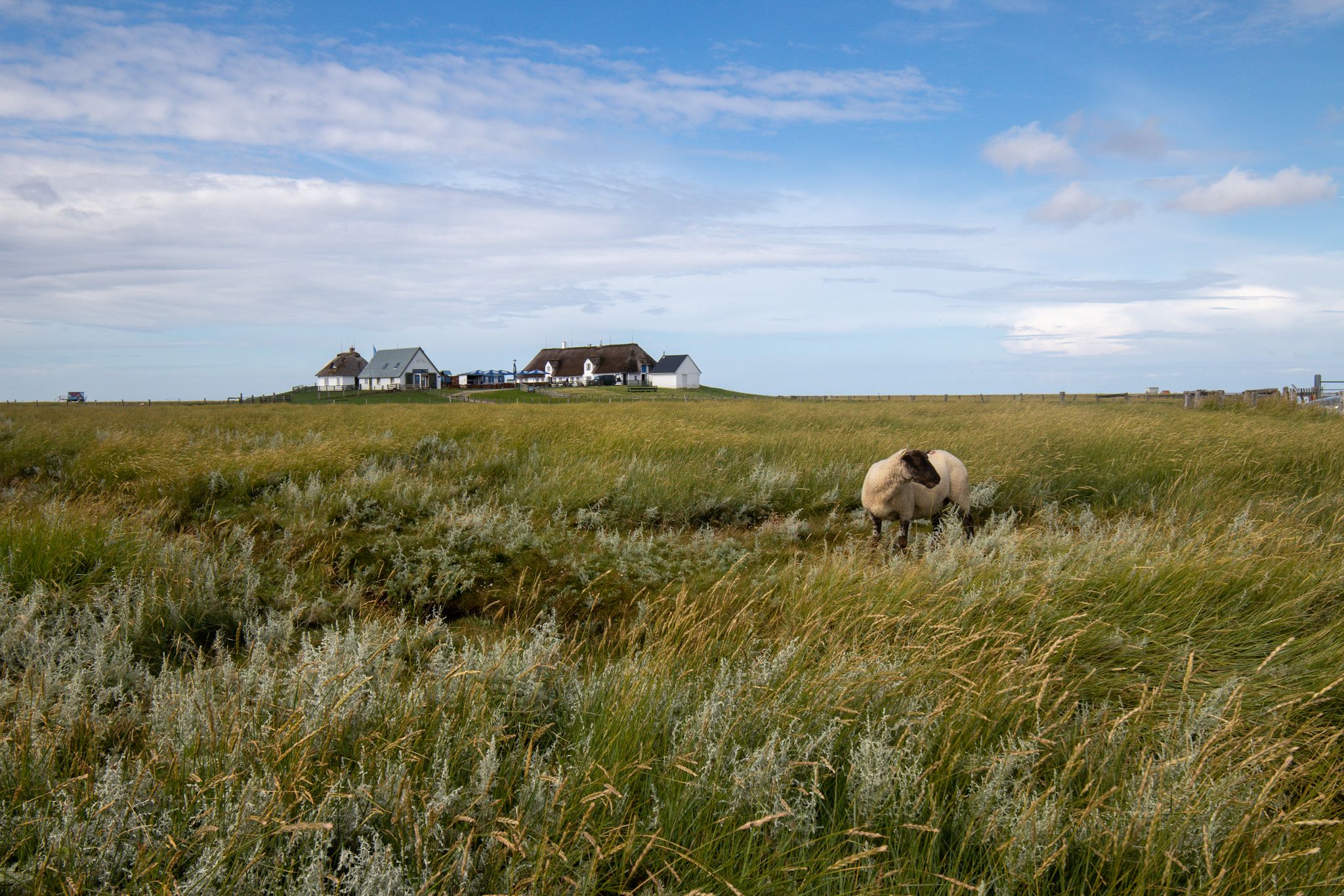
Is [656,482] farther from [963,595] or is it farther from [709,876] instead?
[709,876]

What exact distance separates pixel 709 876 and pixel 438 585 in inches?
204

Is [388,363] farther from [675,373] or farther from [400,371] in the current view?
[675,373]

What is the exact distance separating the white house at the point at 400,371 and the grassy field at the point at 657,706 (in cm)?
8143

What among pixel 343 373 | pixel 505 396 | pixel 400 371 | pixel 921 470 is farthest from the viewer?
pixel 343 373

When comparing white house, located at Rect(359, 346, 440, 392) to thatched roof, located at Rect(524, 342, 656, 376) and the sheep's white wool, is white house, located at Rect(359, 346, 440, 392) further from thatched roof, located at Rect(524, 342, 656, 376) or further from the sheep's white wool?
the sheep's white wool

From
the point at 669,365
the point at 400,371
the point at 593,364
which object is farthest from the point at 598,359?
the point at 400,371

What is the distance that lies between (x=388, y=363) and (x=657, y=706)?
92.4 metres

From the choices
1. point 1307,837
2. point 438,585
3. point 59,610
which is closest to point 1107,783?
point 1307,837

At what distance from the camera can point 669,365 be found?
88.8 meters

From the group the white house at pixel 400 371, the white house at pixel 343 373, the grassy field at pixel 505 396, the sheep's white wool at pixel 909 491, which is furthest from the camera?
the white house at pixel 343 373

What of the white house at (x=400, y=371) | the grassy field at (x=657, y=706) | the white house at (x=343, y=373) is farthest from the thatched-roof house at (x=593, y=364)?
the grassy field at (x=657, y=706)

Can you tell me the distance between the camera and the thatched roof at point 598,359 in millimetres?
88562

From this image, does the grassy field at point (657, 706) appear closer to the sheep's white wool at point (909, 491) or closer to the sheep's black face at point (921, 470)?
the sheep's white wool at point (909, 491)

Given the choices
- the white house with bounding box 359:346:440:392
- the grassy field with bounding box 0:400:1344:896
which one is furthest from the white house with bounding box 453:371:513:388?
the grassy field with bounding box 0:400:1344:896
